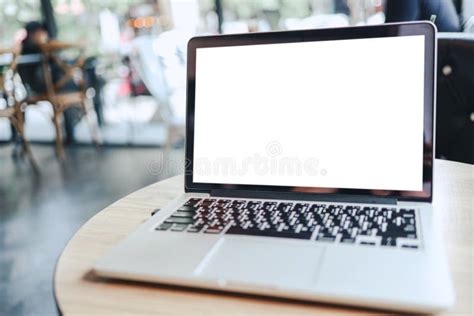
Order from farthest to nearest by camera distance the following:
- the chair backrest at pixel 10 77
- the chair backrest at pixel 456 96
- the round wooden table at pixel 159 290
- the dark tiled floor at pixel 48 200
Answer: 1. the chair backrest at pixel 10 77
2. the dark tiled floor at pixel 48 200
3. the chair backrest at pixel 456 96
4. the round wooden table at pixel 159 290

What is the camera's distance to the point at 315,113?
720mm

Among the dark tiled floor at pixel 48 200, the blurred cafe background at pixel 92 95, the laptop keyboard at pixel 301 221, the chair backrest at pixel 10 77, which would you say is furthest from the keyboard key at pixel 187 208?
the chair backrest at pixel 10 77

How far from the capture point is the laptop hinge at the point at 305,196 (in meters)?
0.67

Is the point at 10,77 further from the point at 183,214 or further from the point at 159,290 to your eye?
the point at 159,290

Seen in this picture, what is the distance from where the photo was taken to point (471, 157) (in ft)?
3.48

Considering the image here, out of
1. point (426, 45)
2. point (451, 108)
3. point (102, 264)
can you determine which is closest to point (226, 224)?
point (102, 264)

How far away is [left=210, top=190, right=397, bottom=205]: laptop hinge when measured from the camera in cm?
67

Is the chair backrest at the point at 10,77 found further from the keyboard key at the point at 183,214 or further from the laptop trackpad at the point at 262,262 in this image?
the laptop trackpad at the point at 262,262

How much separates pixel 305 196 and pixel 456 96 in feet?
1.78

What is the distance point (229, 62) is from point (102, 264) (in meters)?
0.39

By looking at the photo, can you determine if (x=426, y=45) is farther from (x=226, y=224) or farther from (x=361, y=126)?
(x=226, y=224)

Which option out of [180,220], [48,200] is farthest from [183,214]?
[48,200]

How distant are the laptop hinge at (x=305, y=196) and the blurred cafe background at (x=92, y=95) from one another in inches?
28.9

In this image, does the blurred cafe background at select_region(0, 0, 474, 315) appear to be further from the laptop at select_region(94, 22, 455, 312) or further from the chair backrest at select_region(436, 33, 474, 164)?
the laptop at select_region(94, 22, 455, 312)
